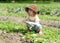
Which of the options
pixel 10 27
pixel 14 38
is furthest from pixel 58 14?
pixel 14 38

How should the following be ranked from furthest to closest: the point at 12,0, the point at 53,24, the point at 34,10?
the point at 12,0 → the point at 53,24 → the point at 34,10

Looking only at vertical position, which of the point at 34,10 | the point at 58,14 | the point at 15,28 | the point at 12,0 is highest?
the point at 34,10

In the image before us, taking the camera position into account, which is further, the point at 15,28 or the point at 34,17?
the point at 15,28

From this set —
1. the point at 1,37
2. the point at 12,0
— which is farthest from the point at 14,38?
the point at 12,0

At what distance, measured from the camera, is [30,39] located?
899 centimetres

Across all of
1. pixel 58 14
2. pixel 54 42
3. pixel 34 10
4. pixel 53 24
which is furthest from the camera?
pixel 58 14

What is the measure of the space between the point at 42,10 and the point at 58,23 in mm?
6887

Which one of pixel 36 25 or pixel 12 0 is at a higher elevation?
pixel 36 25

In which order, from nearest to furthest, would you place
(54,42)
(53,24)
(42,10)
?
(54,42) → (53,24) → (42,10)

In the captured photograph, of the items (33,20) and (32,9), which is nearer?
(32,9)

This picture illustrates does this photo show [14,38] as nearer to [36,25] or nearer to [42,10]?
[36,25]

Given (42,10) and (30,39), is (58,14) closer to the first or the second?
(42,10)

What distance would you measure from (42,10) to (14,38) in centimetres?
1125

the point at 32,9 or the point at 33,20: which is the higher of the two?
the point at 32,9
